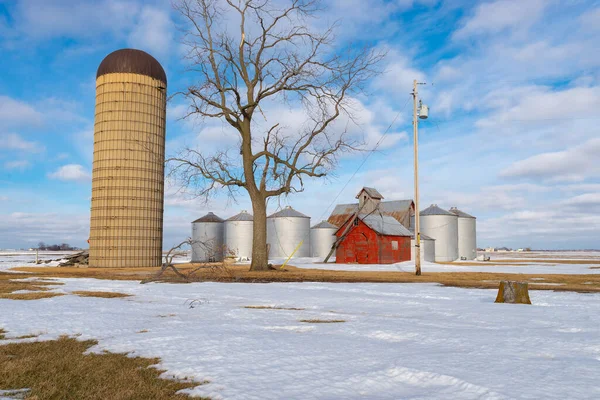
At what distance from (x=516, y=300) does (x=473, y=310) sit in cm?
204

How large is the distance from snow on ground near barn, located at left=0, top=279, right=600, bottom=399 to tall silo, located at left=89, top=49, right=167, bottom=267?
2222 centimetres

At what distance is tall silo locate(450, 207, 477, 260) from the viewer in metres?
56.8

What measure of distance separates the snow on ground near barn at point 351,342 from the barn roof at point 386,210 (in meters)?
43.6

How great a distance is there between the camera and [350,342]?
6445 millimetres

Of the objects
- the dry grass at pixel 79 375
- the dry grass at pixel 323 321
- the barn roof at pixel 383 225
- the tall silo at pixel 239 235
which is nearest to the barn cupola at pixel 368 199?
the barn roof at pixel 383 225

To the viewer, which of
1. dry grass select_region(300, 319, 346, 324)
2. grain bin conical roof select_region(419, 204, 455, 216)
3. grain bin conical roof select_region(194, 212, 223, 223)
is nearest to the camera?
dry grass select_region(300, 319, 346, 324)

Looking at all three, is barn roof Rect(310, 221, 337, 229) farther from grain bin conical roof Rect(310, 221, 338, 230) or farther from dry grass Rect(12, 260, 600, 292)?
dry grass Rect(12, 260, 600, 292)

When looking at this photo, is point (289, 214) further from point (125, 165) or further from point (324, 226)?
point (125, 165)

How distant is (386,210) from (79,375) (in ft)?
176

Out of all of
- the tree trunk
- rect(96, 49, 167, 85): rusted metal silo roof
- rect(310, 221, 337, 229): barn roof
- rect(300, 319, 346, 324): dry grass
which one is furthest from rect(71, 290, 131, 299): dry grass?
rect(310, 221, 337, 229): barn roof

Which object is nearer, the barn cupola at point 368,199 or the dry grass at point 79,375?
the dry grass at point 79,375

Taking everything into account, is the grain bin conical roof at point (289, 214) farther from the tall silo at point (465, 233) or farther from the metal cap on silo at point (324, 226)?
the tall silo at point (465, 233)

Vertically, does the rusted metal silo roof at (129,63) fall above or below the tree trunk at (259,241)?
above

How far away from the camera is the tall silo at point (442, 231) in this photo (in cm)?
5329
